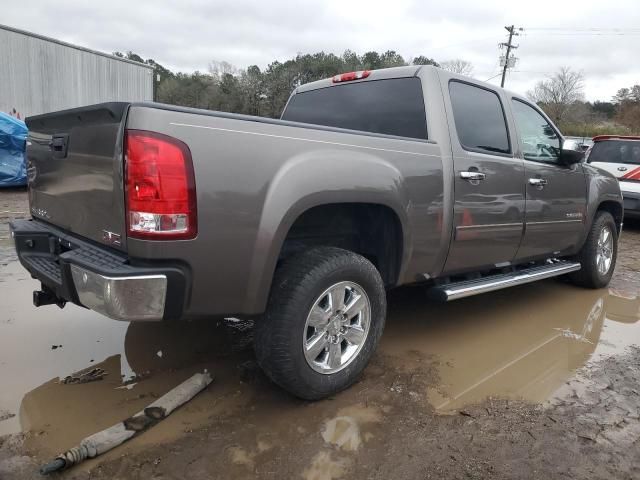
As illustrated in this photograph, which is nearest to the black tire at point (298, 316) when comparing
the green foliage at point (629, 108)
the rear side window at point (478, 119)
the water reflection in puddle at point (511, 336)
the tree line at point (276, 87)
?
the water reflection in puddle at point (511, 336)

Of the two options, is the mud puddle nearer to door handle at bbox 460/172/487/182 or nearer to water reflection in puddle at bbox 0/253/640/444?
water reflection in puddle at bbox 0/253/640/444

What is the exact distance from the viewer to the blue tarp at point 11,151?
10063 millimetres

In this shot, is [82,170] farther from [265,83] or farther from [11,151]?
[265,83]

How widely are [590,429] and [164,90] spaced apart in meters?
41.3

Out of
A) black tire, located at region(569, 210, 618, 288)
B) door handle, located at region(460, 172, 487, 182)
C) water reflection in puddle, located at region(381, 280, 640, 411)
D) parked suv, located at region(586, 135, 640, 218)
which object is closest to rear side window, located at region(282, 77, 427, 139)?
door handle, located at region(460, 172, 487, 182)

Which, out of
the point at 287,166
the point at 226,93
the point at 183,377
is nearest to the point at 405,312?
the point at 183,377

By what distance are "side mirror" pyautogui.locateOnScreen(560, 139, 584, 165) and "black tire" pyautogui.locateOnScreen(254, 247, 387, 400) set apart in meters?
2.53

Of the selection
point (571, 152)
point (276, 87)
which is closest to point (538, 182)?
point (571, 152)

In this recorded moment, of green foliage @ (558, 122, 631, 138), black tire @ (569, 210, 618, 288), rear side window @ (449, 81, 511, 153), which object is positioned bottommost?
black tire @ (569, 210, 618, 288)

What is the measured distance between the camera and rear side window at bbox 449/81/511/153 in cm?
352

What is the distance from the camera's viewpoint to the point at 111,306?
2.09 metres

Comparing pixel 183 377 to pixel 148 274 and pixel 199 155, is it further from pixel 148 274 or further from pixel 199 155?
pixel 199 155

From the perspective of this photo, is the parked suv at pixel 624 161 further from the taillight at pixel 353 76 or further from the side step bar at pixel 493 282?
the taillight at pixel 353 76

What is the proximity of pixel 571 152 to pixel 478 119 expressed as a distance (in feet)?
3.70
